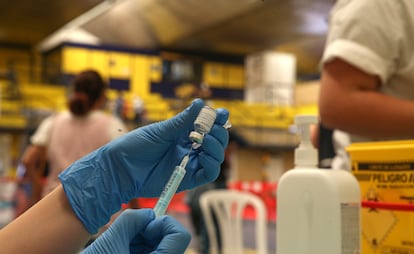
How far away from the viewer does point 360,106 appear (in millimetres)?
871

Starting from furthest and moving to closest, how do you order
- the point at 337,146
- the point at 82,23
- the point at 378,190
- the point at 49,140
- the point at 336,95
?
the point at 82,23 → the point at 49,140 → the point at 337,146 → the point at 336,95 → the point at 378,190

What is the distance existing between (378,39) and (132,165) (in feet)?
1.63

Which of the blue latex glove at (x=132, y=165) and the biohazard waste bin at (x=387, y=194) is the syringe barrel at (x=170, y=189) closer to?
the blue latex glove at (x=132, y=165)

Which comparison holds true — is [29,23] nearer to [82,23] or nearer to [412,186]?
[82,23]

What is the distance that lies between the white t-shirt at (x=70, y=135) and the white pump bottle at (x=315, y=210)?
0.68 metres

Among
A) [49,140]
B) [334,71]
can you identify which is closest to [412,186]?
[334,71]

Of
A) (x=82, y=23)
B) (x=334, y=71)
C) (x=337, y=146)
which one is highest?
(x=82, y=23)

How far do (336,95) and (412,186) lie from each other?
25cm

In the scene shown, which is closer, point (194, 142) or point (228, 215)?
point (194, 142)

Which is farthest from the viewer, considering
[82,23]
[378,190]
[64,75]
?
[64,75]

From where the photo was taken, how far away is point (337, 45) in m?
0.90

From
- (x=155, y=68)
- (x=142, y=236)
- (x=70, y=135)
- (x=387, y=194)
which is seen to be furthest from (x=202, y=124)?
(x=155, y=68)

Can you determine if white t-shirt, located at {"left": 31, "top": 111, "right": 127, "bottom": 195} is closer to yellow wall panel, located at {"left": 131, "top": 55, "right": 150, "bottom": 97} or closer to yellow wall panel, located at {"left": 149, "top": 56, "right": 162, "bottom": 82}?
yellow wall panel, located at {"left": 149, "top": 56, "right": 162, "bottom": 82}

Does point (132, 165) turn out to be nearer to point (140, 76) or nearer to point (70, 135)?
point (70, 135)
